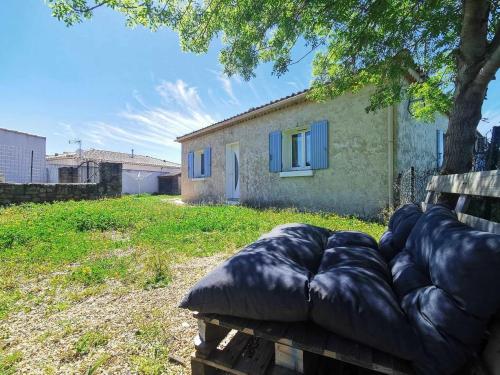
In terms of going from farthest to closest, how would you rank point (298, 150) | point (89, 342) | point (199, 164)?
point (199, 164) → point (298, 150) → point (89, 342)

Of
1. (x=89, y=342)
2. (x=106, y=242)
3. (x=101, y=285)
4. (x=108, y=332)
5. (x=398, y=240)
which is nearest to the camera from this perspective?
(x=89, y=342)

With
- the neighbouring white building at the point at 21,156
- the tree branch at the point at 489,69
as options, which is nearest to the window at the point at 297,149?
the tree branch at the point at 489,69

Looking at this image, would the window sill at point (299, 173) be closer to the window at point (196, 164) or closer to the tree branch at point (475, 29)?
the tree branch at point (475, 29)

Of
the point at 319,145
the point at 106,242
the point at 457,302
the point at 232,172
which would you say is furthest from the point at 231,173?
the point at 457,302

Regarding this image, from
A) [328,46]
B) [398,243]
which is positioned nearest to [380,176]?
[328,46]

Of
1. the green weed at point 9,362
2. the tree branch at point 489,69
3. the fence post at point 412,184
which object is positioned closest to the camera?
the green weed at point 9,362

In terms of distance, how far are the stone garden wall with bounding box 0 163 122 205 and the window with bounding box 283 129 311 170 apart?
7.07 m

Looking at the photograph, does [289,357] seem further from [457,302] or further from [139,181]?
[139,181]

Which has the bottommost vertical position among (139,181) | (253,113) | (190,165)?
(139,181)

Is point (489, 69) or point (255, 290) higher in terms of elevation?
point (489, 69)

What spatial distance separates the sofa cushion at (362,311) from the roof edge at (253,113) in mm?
7047

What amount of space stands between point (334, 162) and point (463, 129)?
13.8 feet

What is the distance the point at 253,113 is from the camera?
374 inches

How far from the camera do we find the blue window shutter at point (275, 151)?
8.75 meters
